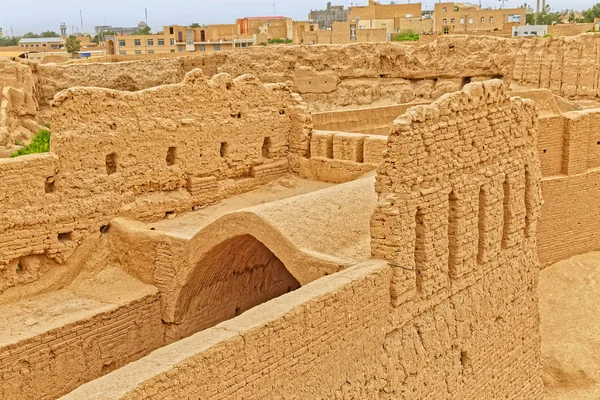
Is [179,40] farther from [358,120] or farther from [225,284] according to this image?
[225,284]

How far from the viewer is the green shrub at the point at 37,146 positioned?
13820 mm

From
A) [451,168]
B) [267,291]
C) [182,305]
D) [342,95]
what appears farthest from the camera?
[342,95]

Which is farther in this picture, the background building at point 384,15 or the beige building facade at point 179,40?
the background building at point 384,15

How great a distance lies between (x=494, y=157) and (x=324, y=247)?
2091 mm

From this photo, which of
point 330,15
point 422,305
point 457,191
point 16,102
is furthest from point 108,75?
point 330,15

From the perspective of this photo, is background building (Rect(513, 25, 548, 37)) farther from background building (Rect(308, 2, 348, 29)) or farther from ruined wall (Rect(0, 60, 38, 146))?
background building (Rect(308, 2, 348, 29))

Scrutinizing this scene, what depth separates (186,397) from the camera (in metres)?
5.39

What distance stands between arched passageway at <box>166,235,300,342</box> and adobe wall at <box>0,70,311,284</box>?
1594 mm

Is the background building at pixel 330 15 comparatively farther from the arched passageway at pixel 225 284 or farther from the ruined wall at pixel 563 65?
the arched passageway at pixel 225 284

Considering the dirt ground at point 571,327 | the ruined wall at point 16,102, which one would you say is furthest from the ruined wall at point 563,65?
the ruined wall at point 16,102

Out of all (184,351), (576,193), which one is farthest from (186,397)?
(576,193)

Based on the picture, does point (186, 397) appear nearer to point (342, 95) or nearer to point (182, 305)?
point (182, 305)

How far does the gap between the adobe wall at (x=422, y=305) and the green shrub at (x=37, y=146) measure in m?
8.43

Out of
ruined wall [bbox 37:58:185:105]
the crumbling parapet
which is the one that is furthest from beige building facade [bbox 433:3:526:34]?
the crumbling parapet
